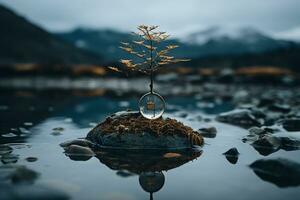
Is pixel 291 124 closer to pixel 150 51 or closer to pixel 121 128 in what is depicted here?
pixel 150 51

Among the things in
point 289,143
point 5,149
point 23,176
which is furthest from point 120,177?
point 289,143

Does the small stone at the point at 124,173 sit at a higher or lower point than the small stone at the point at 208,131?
lower

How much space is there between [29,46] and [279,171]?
16604 centimetres

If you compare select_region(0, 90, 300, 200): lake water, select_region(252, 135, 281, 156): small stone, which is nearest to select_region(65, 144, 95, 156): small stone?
select_region(0, 90, 300, 200): lake water

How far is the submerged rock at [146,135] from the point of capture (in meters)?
10.7

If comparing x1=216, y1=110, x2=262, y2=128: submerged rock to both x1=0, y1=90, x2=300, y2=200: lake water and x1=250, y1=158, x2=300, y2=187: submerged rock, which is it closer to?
x1=0, y1=90, x2=300, y2=200: lake water

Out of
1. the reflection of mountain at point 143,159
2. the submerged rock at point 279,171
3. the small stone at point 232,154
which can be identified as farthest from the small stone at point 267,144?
the submerged rock at point 279,171

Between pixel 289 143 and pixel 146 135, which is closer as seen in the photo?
pixel 146 135

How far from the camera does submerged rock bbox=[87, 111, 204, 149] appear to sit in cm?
1070

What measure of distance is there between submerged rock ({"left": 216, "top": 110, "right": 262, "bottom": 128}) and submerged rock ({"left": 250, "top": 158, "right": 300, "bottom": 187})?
25.0ft

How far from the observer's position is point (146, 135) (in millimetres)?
10773

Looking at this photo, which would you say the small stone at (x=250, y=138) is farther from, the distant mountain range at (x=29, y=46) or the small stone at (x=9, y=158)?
the distant mountain range at (x=29, y=46)

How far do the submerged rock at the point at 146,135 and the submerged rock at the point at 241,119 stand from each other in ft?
18.4

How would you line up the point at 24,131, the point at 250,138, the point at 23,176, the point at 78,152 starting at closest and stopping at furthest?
the point at 23,176 → the point at 78,152 → the point at 250,138 → the point at 24,131
